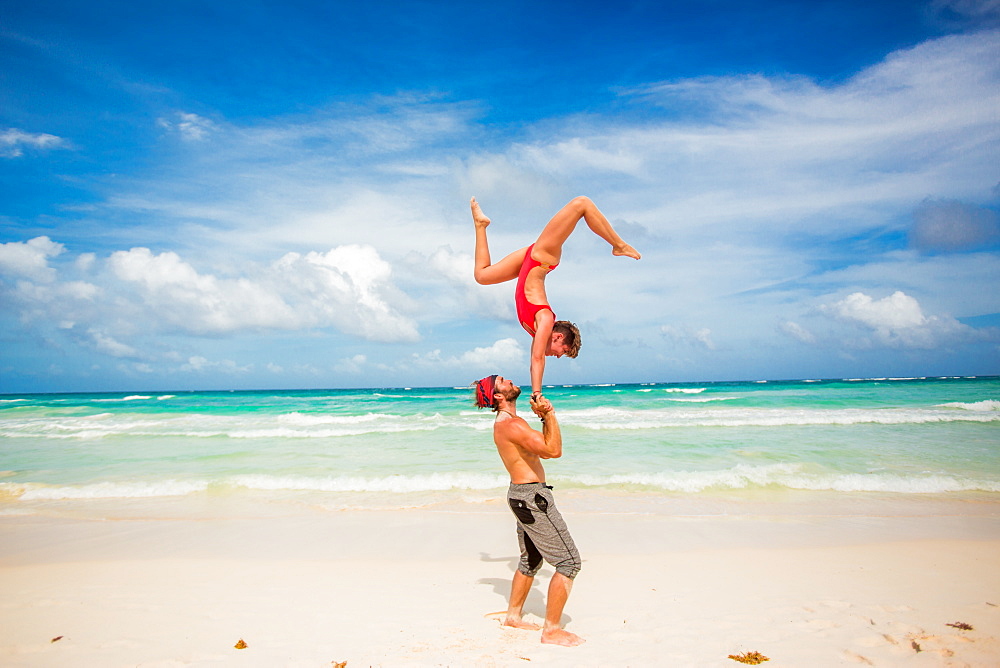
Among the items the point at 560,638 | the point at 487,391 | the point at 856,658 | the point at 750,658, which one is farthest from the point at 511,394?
the point at 856,658

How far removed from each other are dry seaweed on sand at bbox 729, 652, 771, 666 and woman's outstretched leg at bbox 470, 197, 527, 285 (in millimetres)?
3173

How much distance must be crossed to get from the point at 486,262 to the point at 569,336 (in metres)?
0.95

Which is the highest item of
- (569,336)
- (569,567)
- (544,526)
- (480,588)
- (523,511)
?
(569,336)

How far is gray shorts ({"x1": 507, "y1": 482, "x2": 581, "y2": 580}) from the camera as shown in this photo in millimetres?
Answer: 4090

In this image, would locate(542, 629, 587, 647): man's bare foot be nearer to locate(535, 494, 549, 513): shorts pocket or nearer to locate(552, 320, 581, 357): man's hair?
locate(535, 494, 549, 513): shorts pocket

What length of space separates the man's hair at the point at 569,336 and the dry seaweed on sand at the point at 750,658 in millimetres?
2342

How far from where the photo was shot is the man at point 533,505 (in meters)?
4.02

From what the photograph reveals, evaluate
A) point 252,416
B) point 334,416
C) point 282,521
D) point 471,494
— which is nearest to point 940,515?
point 471,494

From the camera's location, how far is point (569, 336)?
4.41 metres

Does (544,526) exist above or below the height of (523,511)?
below

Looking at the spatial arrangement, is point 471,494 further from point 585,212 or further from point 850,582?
point 585,212

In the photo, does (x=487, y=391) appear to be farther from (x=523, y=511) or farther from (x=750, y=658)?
(x=750, y=658)

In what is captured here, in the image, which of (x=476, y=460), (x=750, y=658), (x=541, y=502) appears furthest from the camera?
(x=476, y=460)

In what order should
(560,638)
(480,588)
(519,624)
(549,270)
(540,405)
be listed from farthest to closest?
(480,588) < (549,270) < (519,624) < (560,638) < (540,405)
